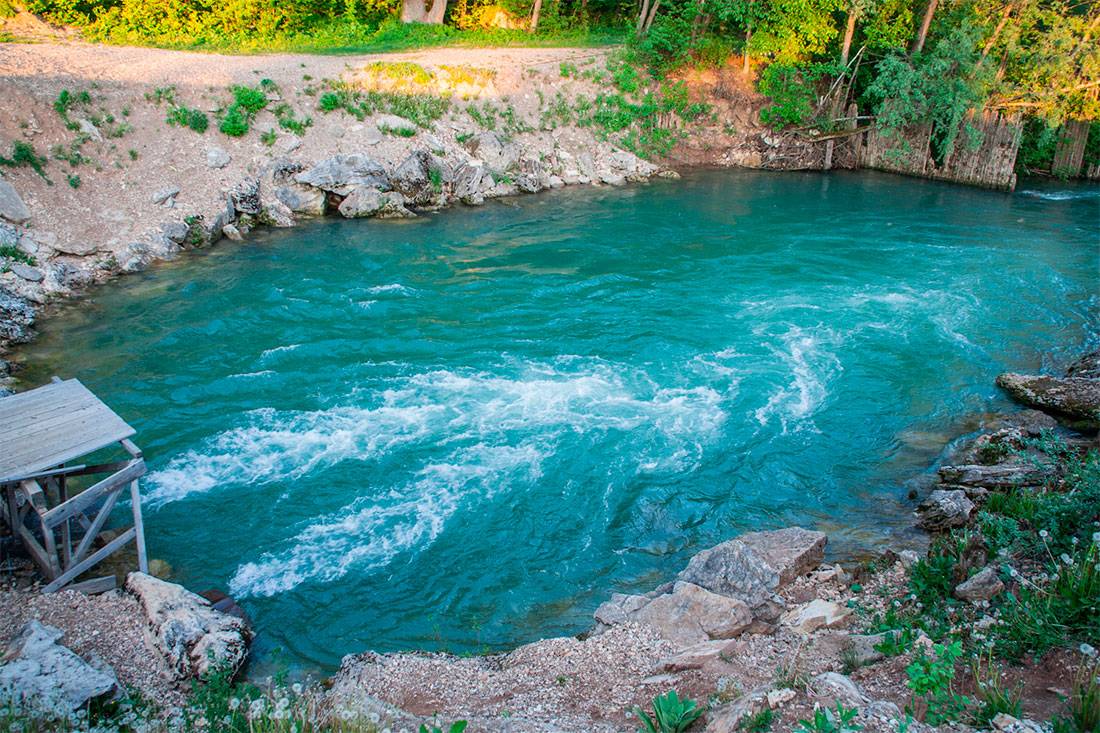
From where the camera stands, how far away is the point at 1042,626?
6496 mm

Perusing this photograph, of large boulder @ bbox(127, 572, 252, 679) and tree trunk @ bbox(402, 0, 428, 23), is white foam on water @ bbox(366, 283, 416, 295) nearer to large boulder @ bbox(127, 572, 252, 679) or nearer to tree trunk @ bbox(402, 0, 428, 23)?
large boulder @ bbox(127, 572, 252, 679)

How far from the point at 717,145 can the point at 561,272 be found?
1546 cm

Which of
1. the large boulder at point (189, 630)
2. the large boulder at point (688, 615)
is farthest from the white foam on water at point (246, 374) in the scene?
the large boulder at point (688, 615)

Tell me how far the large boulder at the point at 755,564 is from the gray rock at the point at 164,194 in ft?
62.6

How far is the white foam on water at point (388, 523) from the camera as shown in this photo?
10.2 metres

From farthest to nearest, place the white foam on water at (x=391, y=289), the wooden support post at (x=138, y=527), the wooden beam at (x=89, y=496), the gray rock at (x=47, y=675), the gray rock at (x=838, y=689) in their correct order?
1. the white foam on water at (x=391, y=289)
2. the wooden support post at (x=138, y=527)
3. the wooden beam at (x=89, y=496)
4. the gray rock at (x=47, y=675)
5. the gray rock at (x=838, y=689)

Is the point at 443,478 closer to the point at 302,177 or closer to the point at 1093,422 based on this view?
the point at 1093,422

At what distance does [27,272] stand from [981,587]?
20284 mm

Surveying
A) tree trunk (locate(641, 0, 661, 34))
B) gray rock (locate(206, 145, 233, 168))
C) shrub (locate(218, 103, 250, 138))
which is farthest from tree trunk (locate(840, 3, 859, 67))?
gray rock (locate(206, 145, 233, 168))

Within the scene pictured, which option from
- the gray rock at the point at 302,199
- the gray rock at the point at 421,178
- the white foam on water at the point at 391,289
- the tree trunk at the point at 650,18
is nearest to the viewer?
the white foam on water at the point at 391,289

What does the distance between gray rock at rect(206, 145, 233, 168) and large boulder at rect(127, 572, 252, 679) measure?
17.4m

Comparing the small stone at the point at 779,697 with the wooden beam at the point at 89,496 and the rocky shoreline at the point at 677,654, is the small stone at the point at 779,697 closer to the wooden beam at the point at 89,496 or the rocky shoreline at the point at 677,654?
the rocky shoreline at the point at 677,654

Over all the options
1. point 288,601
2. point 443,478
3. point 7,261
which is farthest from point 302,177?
point 288,601

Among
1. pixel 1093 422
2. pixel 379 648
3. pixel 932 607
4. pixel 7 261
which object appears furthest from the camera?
pixel 7 261
